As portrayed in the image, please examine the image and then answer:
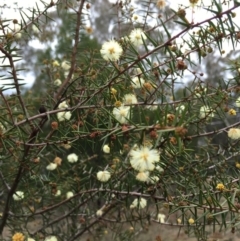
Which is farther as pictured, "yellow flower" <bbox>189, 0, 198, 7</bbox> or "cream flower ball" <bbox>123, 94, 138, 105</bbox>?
"cream flower ball" <bbox>123, 94, 138, 105</bbox>

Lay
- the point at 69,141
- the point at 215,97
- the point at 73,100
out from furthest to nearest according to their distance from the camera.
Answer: the point at 73,100 < the point at 215,97 < the point at 69,141

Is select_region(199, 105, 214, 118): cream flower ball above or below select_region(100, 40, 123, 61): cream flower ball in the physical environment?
below

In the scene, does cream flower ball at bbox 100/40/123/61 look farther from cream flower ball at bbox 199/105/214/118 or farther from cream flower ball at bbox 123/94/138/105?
cream flower ball at bbox 199/105/214/118

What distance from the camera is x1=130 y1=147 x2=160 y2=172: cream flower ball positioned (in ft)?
2.68

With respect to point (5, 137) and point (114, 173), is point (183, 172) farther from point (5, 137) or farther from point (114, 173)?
point (5, 137)

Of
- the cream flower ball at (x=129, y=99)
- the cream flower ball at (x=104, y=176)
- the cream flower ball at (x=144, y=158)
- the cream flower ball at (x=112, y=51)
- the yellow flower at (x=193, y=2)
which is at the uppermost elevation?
the cream flower ball at (x=112, y=51)

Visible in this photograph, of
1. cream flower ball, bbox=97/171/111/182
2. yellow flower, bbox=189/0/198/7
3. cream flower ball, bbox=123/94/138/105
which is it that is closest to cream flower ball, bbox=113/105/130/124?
cream flower ball, bbox=123/94/138/105

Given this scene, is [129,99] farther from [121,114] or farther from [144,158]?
[144,158]

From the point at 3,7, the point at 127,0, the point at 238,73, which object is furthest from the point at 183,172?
the point at 3,7

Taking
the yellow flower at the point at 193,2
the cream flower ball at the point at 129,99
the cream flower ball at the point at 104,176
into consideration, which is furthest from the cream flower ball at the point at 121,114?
the cream flower ball at the point at 104,176

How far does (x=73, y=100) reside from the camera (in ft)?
4.61

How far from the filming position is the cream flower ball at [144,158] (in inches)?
32.1

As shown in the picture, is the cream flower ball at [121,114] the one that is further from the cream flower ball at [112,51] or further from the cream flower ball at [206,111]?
the cream flower ball at [206,111]

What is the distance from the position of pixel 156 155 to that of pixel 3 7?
44.5 inches
